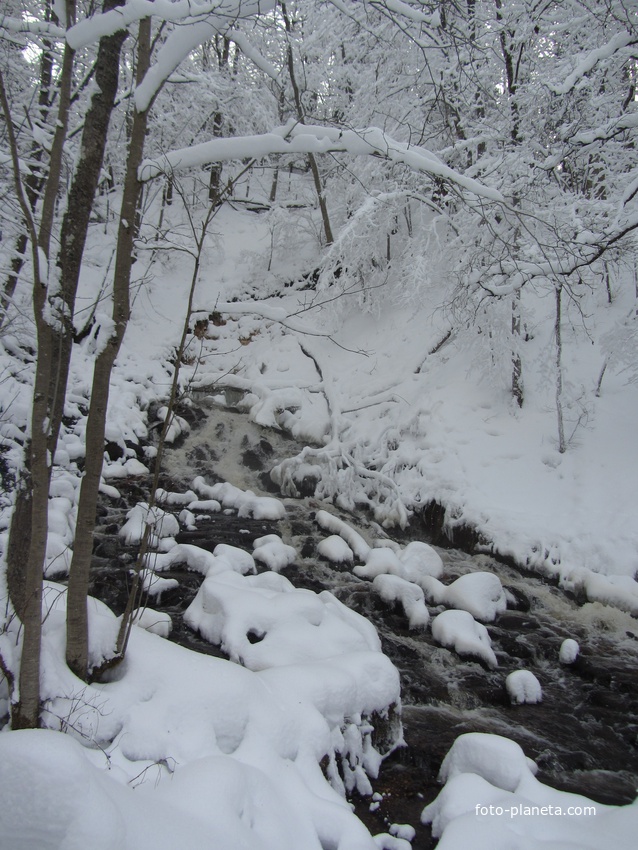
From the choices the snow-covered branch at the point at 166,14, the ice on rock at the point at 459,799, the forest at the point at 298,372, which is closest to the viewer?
the snow-covered branch at the point at 166,14

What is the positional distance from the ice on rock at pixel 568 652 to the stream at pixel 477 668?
64mm

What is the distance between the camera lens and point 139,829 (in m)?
1.74

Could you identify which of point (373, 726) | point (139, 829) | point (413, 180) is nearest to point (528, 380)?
point (413, 180)

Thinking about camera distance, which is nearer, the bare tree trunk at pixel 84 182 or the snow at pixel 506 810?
the snow at pixel 506 810

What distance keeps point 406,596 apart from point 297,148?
437 centimetres

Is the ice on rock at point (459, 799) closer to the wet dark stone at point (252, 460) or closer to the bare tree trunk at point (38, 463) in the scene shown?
the bare tree trunk at point (38, 463)

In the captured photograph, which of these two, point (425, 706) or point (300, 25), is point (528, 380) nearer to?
point (425, 706)

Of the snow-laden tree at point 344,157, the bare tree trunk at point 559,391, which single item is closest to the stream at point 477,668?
the snow-laden tree at point 344,157

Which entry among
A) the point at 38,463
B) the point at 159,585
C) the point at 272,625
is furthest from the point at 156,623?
the point at 38,463

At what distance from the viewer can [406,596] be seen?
548cm

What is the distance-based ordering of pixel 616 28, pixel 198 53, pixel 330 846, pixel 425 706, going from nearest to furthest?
pixel 330 846 < pixel 425 706 < pixel 616 28 < pixel 198 53

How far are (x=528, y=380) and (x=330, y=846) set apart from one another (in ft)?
26.1

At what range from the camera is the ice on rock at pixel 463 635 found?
15.8 ft

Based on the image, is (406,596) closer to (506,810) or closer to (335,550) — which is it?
(335,550)
